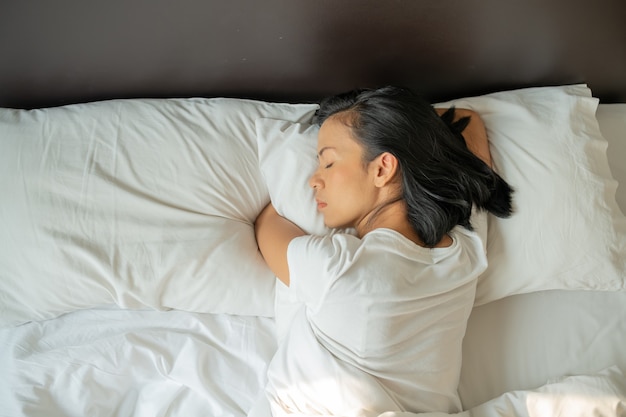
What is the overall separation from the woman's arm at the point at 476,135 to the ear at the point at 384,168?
251mm

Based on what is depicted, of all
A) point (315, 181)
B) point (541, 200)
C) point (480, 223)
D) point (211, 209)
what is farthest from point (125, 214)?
point (541, 200)

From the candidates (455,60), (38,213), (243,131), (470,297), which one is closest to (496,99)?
(455,60)

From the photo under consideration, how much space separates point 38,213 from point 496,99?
113 cm

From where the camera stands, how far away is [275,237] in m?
1.22

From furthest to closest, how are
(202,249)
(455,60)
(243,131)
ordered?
(455,60) → (243,131) → (202,249)

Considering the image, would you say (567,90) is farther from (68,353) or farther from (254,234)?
(68,353)

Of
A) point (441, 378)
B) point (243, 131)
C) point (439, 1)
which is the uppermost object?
point (439, 1)

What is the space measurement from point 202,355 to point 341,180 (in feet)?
1.62

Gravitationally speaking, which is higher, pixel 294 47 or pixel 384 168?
pixel 294 47

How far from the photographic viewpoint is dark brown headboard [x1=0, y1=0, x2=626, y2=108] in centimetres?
125

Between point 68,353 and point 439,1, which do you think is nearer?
point 68,353

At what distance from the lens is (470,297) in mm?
1130

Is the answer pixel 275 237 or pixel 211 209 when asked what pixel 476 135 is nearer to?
pixel 275 237

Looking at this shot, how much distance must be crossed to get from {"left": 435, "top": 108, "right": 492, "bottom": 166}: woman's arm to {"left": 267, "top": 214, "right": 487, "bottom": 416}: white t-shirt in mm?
263
